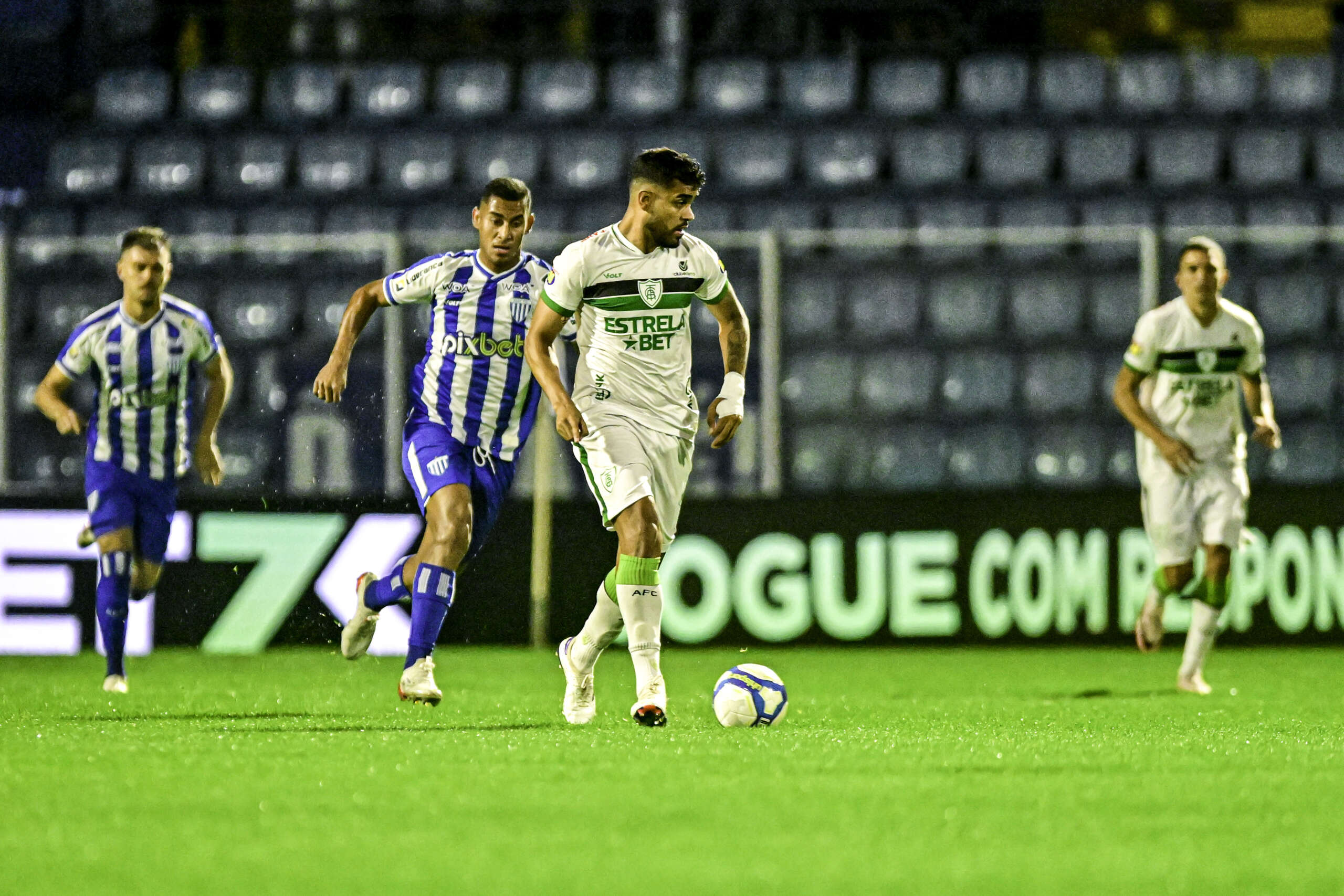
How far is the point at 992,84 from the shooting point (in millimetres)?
13367

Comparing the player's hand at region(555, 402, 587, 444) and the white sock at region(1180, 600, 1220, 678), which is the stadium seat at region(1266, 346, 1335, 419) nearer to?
the white sock at region(1180, 600, 1220, 678)

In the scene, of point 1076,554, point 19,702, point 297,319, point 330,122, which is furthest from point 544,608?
point 330,122

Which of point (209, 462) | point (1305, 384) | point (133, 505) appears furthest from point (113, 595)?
point (1305, 384)

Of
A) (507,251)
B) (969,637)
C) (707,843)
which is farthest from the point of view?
(969,637)

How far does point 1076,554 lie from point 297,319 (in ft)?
14.9

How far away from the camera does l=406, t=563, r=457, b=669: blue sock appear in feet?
22.3

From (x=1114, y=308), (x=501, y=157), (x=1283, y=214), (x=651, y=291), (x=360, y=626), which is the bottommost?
(x=360, y=626)

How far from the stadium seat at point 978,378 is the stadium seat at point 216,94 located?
5.86m

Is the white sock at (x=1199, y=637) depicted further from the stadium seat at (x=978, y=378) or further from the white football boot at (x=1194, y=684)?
the stadium seat at (x=978, y=378)

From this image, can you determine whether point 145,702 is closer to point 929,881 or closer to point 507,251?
point 507,251

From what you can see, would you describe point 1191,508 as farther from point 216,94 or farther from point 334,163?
point 216,94

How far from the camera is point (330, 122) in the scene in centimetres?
1383

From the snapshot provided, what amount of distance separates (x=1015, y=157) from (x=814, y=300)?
8.39 ft

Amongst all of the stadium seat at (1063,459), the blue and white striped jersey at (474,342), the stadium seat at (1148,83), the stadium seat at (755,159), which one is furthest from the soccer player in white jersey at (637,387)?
the stadium seat at (1148,83)
